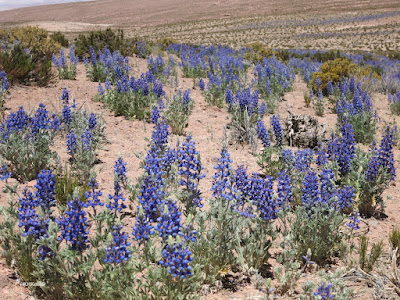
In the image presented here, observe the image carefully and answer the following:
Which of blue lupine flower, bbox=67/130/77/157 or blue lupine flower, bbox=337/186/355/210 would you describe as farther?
blue lupine flower, bbox=67/130/77/157

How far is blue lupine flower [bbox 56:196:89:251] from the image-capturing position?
8.70 ft

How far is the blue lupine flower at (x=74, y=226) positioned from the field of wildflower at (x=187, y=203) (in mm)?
11

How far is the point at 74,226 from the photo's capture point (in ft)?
8.73

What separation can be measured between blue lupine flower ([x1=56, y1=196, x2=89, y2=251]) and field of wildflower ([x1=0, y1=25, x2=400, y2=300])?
1cm

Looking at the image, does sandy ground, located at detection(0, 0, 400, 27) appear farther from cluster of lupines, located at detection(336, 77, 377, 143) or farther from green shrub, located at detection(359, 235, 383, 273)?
green shrub, located at detection(359, 235, 383, 273)

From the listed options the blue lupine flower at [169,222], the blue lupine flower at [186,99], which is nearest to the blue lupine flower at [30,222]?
the blue lupine flower at [169,222]

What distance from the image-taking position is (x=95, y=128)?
20.4ft

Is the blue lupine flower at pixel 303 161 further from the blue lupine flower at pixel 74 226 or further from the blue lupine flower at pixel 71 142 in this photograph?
the blue lupine flower at pixel 71 142

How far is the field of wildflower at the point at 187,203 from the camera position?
9.07 feet

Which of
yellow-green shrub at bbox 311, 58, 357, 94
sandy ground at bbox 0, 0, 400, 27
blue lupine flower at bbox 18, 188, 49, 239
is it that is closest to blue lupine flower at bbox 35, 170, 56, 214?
blue lupine flower at bbox 18, 188, 49, 239

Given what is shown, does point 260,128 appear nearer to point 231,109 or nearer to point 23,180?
point 231,109

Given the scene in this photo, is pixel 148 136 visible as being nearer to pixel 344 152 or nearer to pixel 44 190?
pixel 344 152

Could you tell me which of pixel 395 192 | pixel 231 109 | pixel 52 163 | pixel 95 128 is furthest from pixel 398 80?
pixel 52 163

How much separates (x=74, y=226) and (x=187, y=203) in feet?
4.49
